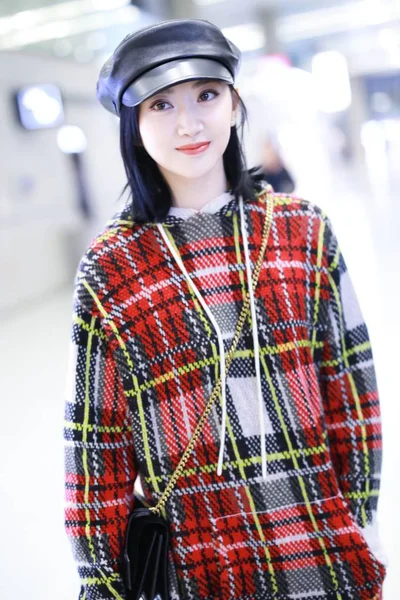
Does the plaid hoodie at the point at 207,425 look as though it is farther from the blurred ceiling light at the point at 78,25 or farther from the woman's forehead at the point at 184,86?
the blurred ceiling light at the point at 78,25

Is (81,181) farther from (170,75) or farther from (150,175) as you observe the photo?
(170,75)

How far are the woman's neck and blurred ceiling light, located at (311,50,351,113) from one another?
14.1m

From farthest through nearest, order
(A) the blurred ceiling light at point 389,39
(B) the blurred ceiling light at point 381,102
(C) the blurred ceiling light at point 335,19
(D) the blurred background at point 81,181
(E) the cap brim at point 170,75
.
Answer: (B) the blurred ceiling light at point 381,102 → (A) the blurred ceiling light at point 389,39 → (C) the blurred ceiling light at point 335,19 → (D) the blurred background at point 81,181 → (E) the cap brim at point 170,75

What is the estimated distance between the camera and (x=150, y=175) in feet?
3.50

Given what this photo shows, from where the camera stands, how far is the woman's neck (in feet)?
3.41

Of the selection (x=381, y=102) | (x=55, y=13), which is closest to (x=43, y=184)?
(x=55, y=13)

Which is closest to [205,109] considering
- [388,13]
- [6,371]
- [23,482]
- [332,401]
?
[332,401]

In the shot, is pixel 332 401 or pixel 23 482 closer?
pixel 332 401

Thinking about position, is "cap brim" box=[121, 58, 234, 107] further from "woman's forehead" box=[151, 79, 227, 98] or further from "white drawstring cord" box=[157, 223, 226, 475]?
"white drawstring cord" box=[157, 223, 226, 475]

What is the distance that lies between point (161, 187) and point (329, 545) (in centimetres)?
66

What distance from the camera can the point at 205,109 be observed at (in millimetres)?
965

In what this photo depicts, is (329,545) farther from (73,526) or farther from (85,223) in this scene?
(85,223)

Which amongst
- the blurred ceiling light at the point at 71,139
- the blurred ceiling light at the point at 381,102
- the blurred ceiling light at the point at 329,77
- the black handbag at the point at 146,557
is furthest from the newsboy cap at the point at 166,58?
the blurred ceiling light at the point at 381,102

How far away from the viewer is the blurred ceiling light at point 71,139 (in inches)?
304
